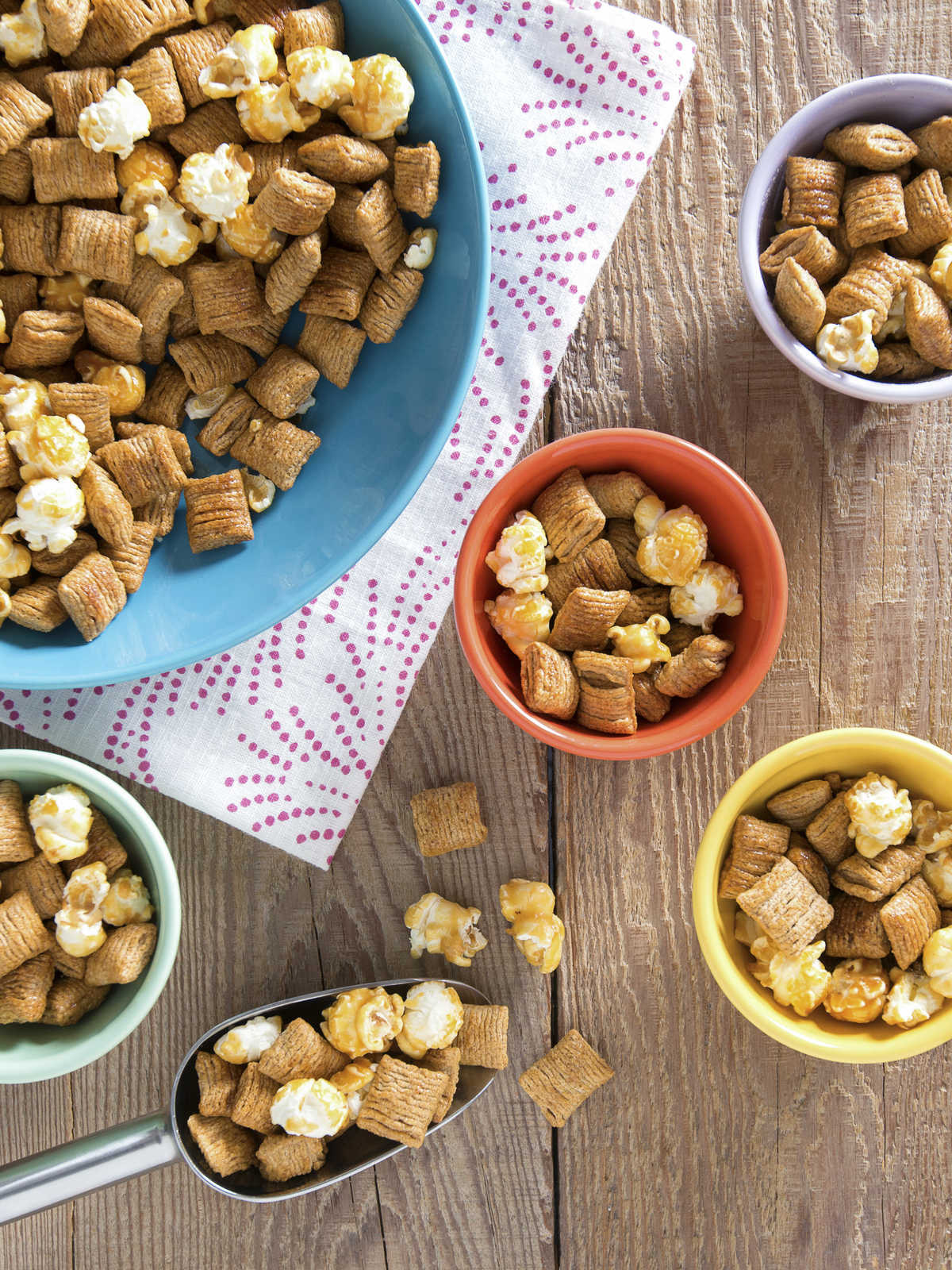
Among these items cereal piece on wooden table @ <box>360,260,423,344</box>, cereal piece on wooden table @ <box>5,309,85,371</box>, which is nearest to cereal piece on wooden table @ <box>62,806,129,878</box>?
cereal piece on wooden table @ <box>5,309,85,371</box>

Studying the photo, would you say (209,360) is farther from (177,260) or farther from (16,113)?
(16,113)

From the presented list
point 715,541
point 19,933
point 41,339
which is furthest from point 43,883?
point 715,541

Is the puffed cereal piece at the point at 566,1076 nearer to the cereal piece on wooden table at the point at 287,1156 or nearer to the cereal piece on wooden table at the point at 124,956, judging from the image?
the cereal piece on wooden table at the point at 287,1156

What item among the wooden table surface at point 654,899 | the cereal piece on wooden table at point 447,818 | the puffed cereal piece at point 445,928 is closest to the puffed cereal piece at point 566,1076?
the wooden table surface at point 654,899

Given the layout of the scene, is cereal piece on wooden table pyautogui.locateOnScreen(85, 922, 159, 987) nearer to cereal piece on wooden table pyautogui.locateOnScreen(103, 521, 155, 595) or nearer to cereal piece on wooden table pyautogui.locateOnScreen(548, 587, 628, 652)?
cereal piece on wooden table pyautogui.locateOnScreen(103, 521, 155, 595)

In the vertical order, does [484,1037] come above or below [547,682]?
below

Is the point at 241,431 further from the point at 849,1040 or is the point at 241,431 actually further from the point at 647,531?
the point at 849,1040

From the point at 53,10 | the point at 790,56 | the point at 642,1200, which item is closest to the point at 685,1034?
the point at 642,1200
